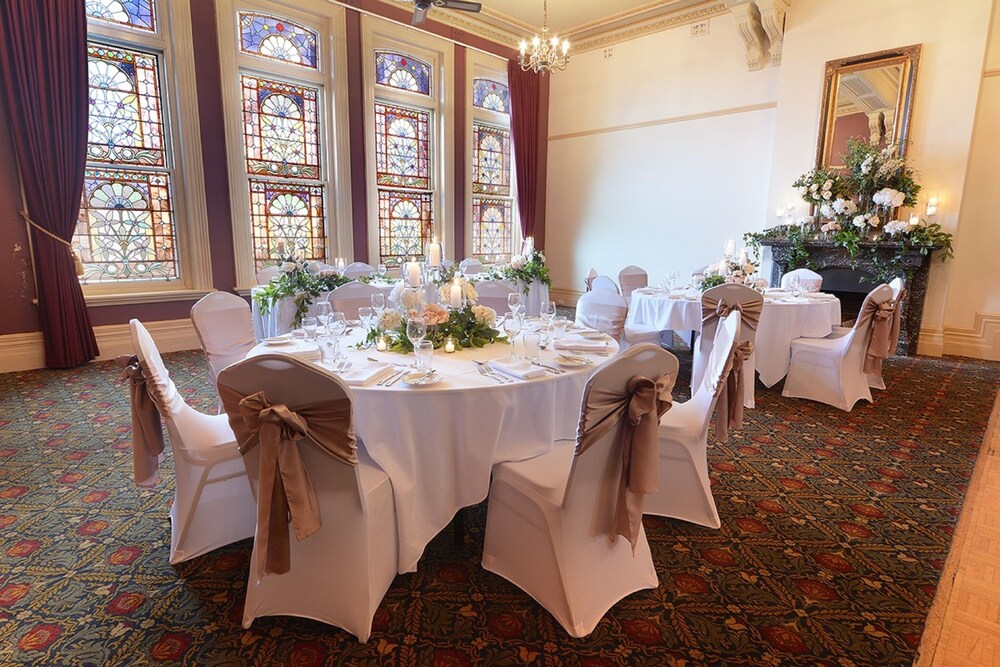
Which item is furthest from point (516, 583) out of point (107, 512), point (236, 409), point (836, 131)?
point (836, 131)

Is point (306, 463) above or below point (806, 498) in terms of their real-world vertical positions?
above

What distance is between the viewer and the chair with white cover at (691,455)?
243 cm

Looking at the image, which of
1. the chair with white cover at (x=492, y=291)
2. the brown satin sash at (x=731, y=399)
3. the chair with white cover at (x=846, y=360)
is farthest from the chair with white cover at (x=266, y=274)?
the chair with white cover at (x=846, y=360)

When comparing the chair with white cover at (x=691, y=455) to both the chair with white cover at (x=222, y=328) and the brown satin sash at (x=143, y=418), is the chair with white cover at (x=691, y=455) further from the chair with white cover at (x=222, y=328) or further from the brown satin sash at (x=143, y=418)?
the chair with white cover at (x=222, y=328)

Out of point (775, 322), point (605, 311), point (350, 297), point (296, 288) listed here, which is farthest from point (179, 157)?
point (775, 322)

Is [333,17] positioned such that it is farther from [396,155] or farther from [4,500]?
[4,500]

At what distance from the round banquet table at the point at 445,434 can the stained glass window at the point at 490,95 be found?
754cm

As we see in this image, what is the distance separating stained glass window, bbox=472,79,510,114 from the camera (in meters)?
8.58

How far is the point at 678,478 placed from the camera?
251 centimetres

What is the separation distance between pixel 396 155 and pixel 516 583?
6.96m

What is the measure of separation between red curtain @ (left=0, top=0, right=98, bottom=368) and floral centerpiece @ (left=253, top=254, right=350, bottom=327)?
1.99 m

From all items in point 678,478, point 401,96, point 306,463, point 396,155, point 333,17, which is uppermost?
point 333,17

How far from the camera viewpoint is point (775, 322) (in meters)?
4.49

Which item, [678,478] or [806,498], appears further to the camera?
[806,498]
